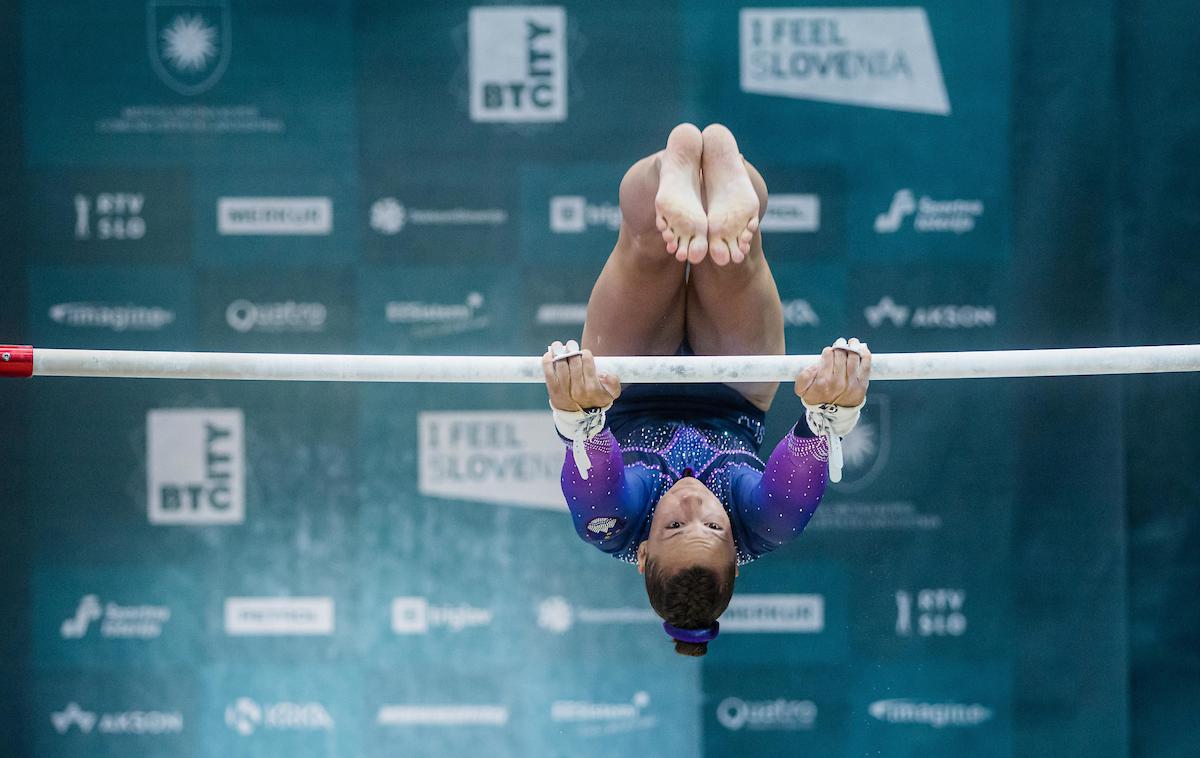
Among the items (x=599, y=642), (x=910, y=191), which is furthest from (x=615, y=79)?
(x=599, y=642)

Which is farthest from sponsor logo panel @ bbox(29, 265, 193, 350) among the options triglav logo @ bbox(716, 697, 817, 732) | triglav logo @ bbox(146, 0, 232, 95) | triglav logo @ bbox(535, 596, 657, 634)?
triglav logo @ bbox(716, 697, 817, 732)

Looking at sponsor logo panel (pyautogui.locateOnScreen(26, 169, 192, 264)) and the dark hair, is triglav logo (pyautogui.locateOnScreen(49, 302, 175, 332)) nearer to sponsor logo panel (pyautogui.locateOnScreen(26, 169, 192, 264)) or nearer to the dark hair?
sponsor logo panel (pyautogui.locateOnScreen(26, 169, 192, 264))

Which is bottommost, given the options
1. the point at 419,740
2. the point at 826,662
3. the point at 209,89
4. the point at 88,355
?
the point at 419,740

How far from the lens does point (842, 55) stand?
10.0ft

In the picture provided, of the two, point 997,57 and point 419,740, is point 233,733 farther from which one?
point 997,57

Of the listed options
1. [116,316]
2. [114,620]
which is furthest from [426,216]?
[114,620]

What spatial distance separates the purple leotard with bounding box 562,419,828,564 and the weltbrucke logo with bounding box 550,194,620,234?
104cm

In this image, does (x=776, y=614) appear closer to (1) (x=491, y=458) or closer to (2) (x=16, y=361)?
(1) (x=491, y=458)

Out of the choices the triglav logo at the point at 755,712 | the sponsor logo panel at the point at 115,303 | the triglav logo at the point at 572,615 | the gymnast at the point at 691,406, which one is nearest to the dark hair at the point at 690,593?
the gymnast at the point at 691,406

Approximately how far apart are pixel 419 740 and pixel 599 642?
0.63 metres

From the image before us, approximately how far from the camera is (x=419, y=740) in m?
3.18

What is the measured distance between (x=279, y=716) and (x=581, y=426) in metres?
1.90

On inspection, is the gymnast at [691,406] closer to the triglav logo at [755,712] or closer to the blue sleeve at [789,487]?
the blue sleeve at [789,487]

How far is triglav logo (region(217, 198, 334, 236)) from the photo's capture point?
309 cm
